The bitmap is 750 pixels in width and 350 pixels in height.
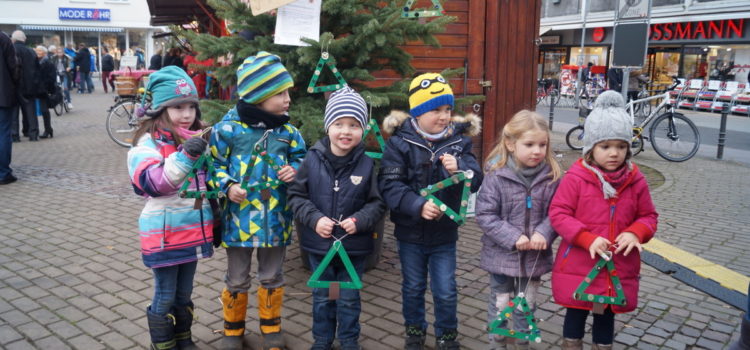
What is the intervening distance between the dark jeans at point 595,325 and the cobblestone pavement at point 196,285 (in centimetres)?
55

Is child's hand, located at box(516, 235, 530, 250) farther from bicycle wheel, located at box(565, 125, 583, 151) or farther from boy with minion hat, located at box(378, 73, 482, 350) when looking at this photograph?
bicycle wheel, located at box(565, 125, 583, 151)

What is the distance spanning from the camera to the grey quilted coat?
338 centimetres

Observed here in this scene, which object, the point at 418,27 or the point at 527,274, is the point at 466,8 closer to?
the point at 418,27

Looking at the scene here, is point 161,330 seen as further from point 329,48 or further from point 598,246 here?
point 598,246

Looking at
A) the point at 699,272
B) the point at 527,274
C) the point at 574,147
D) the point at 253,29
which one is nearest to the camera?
the point at 527,274

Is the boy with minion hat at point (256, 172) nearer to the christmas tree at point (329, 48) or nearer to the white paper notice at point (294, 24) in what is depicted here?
the christmas tree at point (329, 48)

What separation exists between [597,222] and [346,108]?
1.53m

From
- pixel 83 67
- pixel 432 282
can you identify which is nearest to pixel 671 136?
pixel 432 282

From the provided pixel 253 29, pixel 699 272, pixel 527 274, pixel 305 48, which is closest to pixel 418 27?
pixel 305 48

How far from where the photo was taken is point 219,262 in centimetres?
540

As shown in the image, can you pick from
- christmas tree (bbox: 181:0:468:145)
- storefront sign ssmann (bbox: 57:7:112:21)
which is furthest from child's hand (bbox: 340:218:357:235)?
storefront sign ssmann (bbox: 57:7:112:21)

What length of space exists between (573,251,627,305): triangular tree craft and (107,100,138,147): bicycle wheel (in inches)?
427

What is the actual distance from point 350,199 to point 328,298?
0.60 metres

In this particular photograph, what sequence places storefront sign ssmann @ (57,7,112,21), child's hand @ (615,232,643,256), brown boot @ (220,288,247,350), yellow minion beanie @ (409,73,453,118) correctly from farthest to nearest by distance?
storefront sign ssmann @ (57,7,112,21)
brown boot @ (220,288,247,350)
yellow minion beanie @ (409,73,453,118)
child's hand @ (615,232,643,256)
